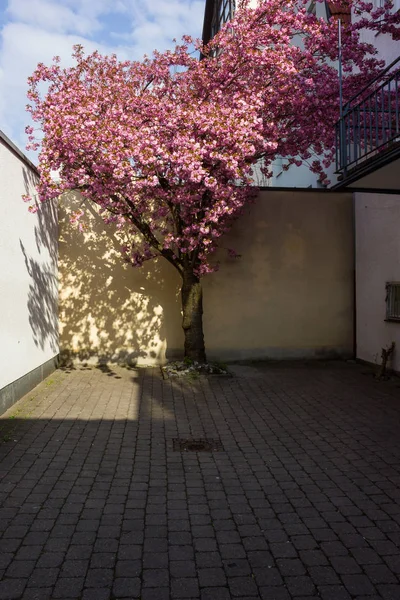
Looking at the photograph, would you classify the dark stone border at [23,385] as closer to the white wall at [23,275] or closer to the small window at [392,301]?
the white wall at [23,275]

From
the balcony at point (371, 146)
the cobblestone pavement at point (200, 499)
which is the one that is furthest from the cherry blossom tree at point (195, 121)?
the cobblestone pavement at point (200, 499)

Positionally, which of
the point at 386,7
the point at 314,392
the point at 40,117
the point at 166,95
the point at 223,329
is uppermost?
the point at 386,7

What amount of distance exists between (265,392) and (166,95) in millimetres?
5606

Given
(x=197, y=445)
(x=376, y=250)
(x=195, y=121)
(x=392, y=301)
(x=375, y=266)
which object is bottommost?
(x=197, y=445)

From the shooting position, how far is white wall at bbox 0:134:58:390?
24.5ft

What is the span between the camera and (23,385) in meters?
8.27

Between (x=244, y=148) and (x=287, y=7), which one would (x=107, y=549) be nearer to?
(x=244, y=148)

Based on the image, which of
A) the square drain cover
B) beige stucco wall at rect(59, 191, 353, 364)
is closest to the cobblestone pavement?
the square drain cover

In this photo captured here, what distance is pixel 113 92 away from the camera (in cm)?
866

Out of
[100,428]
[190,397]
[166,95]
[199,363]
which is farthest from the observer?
[199,363]

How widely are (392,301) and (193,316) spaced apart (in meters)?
4.02

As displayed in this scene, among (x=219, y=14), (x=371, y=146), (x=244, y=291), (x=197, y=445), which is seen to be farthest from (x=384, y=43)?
(x=219, y=14)

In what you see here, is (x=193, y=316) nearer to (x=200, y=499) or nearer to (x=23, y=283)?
(x=23, y=283)

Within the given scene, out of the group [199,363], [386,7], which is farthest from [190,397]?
[386,7]
